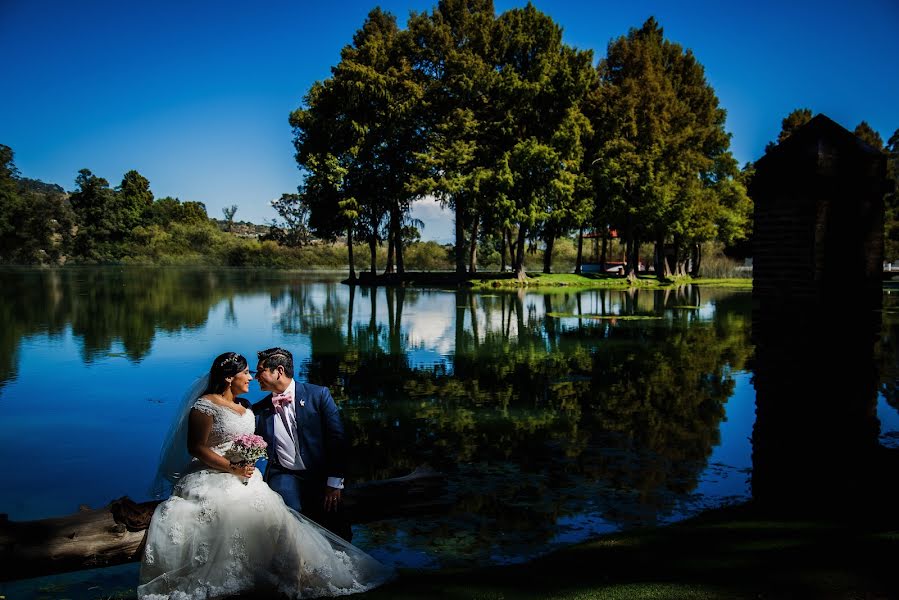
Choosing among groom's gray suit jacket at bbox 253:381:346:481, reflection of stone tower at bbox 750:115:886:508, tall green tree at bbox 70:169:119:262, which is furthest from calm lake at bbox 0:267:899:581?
tall green tree at bbox 70:169:119:262

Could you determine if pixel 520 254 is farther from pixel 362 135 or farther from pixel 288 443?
pixel 288 443

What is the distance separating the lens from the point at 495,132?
53.2m

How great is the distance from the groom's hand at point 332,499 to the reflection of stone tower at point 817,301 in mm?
A: 5208

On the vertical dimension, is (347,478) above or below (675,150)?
below

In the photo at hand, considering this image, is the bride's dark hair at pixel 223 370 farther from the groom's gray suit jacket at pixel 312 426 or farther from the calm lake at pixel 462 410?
the calm lake at pixel 462 410

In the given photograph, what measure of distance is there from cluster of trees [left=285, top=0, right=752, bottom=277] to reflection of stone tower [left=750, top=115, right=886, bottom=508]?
41.9m

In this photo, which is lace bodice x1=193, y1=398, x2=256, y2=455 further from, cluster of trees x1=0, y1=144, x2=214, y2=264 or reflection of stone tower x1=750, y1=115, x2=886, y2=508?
cluster of trees x1=0, y1=144, x2=214, y2=264

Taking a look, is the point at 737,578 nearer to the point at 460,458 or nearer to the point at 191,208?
the point at 460,458

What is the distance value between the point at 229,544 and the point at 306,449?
120cm

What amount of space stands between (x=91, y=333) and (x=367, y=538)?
2104 cm

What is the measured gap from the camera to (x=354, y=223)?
60.1 metres

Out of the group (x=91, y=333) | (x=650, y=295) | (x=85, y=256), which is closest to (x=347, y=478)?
(x=91, y=333)

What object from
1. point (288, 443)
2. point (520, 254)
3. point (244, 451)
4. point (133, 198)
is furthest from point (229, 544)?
point (133, 198)

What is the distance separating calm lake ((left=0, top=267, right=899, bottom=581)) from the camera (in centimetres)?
790
